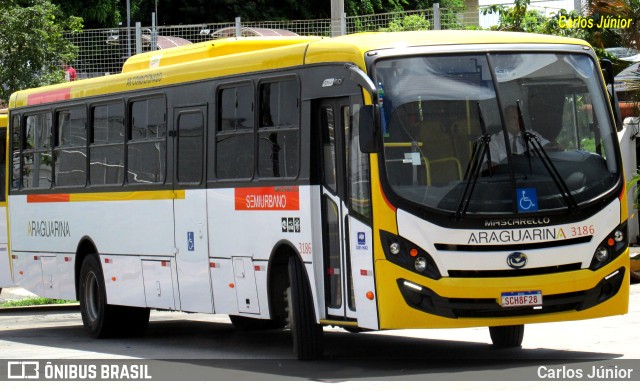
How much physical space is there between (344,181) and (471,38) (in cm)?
172

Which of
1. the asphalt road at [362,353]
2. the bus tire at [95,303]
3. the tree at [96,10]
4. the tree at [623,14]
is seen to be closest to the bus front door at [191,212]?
the asphalt road at [362,353]

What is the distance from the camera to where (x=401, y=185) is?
12.2 metres

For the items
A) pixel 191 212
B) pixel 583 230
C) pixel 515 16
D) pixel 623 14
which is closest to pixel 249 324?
pixel 191 212

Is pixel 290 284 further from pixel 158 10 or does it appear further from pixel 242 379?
pixel 158 10

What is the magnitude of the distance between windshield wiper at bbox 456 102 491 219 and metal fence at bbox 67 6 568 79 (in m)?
15.4

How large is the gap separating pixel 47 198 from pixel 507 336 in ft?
25.3

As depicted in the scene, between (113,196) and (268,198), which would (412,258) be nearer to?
(268,198)

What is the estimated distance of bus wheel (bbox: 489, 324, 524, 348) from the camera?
14.1 metres

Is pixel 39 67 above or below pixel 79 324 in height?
above

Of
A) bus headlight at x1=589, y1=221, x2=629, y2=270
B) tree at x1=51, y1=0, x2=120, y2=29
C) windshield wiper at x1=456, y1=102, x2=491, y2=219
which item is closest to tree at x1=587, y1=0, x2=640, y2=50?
bus headlight at x1=589, y1=221, x2=629, y2=270
